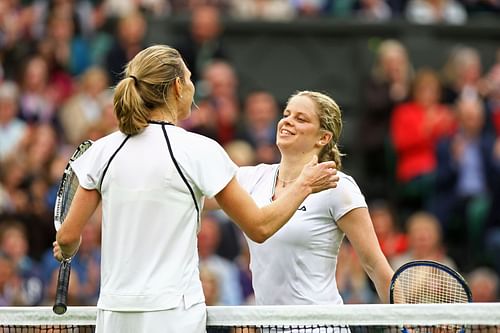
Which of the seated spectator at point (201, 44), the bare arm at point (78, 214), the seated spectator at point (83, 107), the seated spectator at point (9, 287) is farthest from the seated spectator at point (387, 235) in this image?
the bare arm at point (78, 214)

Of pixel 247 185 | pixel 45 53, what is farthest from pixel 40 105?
pixel 247 185

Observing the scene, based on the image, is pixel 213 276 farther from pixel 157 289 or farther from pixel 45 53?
pixel 157 289

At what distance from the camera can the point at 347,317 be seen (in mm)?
5891

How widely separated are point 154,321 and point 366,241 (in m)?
1.27

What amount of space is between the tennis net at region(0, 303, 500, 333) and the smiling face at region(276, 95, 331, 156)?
2.82 feet

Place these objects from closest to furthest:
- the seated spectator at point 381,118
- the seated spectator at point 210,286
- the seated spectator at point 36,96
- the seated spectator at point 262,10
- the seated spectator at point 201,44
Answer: the seated spectator at point 210,286
the seated spectator at point 36,96
the seated spectator at point 381,118
the seated spectator at point 201,44
the seated spectator at point 262,10

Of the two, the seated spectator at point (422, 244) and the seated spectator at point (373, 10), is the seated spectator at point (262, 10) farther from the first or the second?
the seated spectator at point (422, 244)

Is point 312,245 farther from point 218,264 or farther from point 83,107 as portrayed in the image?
point 83,107

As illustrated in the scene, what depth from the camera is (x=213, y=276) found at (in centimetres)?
1096

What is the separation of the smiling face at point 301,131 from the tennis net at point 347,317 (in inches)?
33.8

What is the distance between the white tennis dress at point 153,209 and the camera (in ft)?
17.6

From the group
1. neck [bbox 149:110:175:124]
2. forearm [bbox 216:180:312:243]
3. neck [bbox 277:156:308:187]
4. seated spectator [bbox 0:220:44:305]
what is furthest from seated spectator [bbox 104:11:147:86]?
forearm [bbox 216:180:312:243]

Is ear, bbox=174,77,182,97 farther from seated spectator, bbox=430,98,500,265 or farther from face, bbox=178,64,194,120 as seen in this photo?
seated spectator, bbox=430,98,500,265

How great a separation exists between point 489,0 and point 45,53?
608 cm
